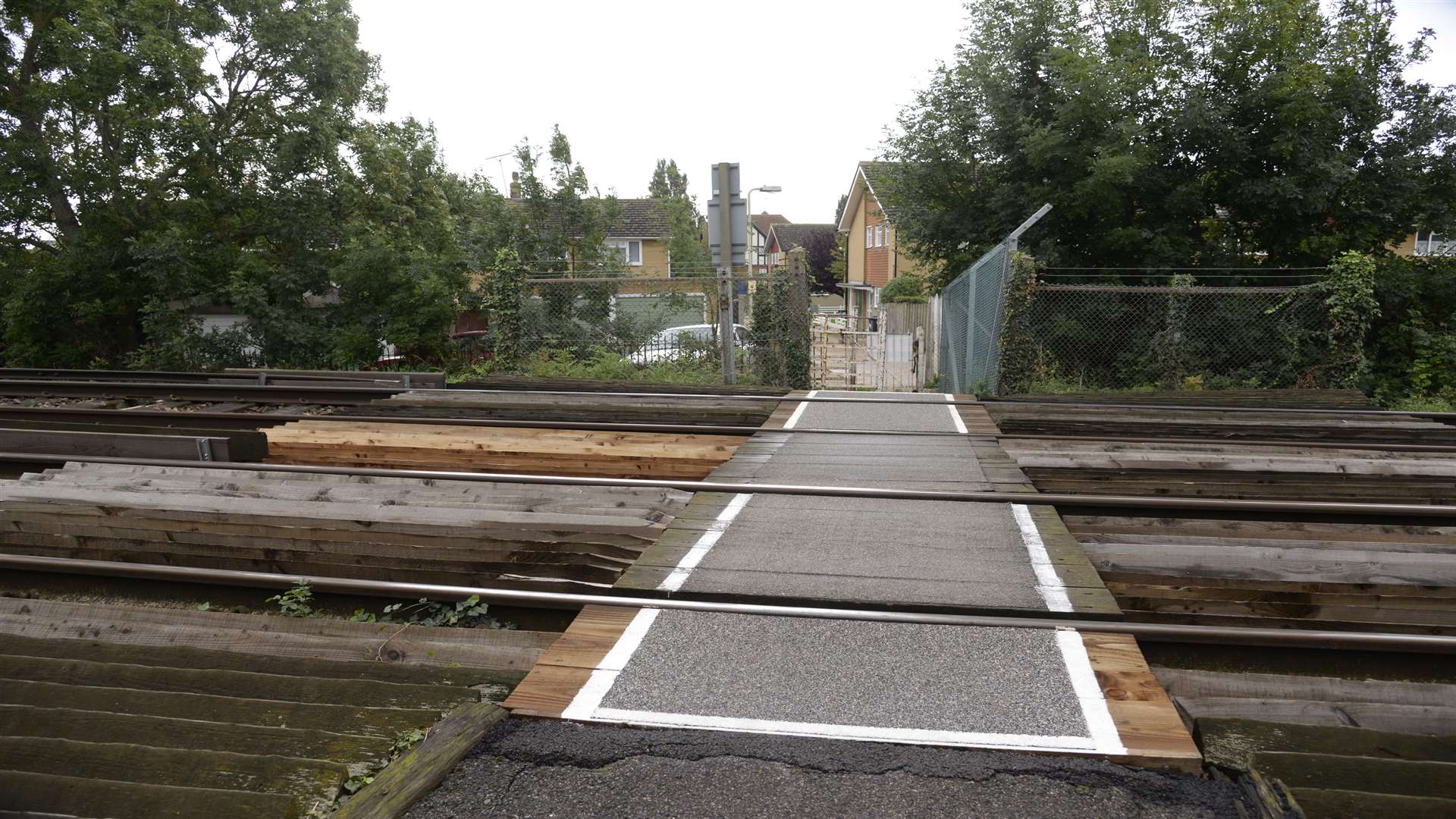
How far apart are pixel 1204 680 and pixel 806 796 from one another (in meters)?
1.81

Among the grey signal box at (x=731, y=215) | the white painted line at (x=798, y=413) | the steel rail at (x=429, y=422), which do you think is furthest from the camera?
the grey signal box at (x=731, y=215)

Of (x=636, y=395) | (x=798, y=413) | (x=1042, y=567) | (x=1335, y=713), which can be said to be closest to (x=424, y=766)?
(x=1042, y=567)

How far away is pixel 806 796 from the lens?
2.58 meters

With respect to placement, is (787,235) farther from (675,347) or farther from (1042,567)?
(1042,567)

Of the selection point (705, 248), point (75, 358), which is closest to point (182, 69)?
point (75, 358)

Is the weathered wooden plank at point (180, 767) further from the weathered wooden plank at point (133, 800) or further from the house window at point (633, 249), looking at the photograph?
the house window at point (633, 249)

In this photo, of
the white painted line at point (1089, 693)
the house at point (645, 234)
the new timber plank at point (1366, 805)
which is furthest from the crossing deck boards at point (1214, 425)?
the house at point (645, 234)

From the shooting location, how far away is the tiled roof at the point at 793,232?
72625mm

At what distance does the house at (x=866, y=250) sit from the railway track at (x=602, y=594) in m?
27.9

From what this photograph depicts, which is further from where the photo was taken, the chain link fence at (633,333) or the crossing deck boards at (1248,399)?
the chain link fence at (633,333)

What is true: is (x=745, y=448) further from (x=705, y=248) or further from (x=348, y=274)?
(x=705, y=248)

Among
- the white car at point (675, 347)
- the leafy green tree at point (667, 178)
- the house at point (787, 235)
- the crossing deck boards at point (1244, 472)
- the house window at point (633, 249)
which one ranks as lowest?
the crossing deck boards at point (1244, 472)

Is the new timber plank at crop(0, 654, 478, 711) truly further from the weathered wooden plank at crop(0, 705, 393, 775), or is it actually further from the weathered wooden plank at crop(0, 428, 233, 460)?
the weathered wooden plank at crop(0, 428, 233, 460)

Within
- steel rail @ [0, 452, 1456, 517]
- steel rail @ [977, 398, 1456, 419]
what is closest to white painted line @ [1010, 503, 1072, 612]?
steel rail @ [0, 452, 1456, 517]
